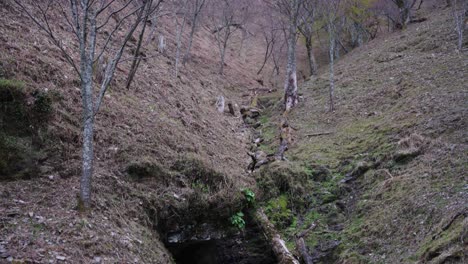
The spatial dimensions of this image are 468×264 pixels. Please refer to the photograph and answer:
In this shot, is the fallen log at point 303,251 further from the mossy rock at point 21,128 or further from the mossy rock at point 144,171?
the mossy rock at point 21,128

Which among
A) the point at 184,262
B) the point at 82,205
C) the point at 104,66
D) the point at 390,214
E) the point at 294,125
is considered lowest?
the point at 184,262

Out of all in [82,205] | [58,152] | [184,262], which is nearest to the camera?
[82,205]

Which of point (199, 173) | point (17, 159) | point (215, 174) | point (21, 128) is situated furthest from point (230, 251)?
point (21, 128)

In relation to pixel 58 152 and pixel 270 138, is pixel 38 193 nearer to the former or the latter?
pixel 58 152

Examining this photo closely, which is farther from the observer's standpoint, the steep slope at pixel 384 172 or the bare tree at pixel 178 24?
the bare tree at pixel 178 24

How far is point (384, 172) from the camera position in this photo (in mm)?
8625

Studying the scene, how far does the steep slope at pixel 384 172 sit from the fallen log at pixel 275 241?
15.3 inches

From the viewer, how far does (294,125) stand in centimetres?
1488

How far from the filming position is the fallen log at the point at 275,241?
724cm

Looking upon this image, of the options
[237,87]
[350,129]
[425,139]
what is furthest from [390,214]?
[237,87]

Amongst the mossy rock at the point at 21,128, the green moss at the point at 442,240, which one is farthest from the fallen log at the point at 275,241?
the mossy rock at the point at 21,128

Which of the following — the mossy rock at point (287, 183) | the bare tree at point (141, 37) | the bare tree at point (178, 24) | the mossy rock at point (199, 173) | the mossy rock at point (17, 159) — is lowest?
the mossy rock at point (287, 183)

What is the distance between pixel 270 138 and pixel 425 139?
20.4 feet

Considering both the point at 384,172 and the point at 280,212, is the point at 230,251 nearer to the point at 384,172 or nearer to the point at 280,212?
the point at 280,212
